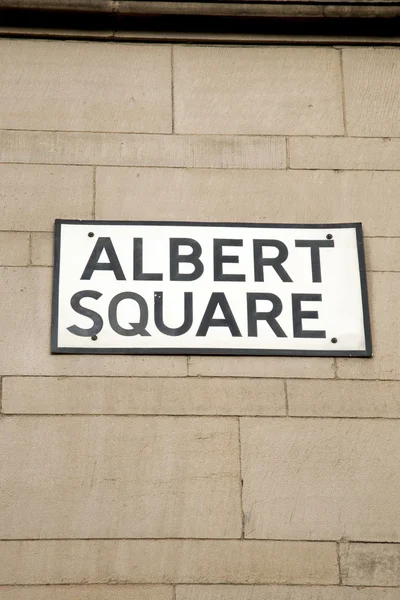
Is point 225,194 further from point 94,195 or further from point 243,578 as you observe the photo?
point 243,578

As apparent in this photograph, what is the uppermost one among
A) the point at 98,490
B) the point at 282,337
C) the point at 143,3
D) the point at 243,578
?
the point at 143,3

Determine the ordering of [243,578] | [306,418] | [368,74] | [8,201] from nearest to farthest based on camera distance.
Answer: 1. [243,578]
2. [306,418]
3. [8,201]
4. [368,74]

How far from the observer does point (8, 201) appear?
15.3ft

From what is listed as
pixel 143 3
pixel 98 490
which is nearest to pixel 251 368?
pixel 98 490

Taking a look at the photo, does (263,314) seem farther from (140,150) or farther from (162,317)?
(140,150)

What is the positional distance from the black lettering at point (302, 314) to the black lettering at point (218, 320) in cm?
26

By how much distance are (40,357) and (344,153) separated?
5.62ft

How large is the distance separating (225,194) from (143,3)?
104cm

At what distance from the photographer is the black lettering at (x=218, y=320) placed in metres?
4.47

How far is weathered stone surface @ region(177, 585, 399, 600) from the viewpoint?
4.06 m

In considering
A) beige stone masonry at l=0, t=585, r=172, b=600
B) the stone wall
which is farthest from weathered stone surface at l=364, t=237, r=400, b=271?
beige stone masonry at l=0, t=585, r=172, b=600

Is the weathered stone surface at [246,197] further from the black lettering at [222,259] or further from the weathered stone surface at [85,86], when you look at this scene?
the weathered stone surface at [85,86]

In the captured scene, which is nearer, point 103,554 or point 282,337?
point 103,554

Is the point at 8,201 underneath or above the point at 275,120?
underneath
